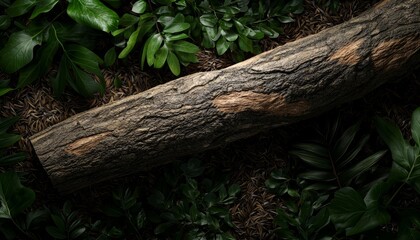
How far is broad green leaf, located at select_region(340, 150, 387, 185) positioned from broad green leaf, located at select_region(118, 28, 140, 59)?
51.1 inches

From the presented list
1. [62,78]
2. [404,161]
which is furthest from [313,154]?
[62,78]

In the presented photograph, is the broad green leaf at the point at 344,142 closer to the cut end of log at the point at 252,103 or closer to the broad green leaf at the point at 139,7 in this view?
the cut end of log at the point at 252,103

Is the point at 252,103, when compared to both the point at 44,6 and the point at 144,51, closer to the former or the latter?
the point at 144,51

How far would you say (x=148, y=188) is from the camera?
8.18 feet

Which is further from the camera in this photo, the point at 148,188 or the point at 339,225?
the point at 148,188

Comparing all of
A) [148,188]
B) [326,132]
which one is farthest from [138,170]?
[326,132]

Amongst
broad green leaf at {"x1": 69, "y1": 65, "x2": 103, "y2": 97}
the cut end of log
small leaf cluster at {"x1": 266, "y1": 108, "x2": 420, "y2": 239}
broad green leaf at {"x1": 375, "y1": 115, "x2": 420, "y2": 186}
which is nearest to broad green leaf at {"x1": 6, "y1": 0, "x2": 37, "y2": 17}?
broad green leaf at {"x1": 69, "y1": 65, "x2": 103, "y2": 97}

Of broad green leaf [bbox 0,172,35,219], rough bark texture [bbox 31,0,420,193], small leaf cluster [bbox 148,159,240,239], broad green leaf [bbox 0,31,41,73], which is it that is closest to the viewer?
rough bark texture [bbox 31,0,420,193]

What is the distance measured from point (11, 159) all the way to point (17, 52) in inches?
21.7

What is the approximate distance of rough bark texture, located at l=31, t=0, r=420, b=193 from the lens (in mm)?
2055

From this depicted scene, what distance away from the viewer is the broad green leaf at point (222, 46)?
241 cm

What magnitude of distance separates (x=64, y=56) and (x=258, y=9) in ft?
3.54

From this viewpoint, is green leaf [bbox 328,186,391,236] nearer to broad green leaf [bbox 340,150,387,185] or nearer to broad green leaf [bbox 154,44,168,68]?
broad green leaf [bbox 340,150,387,185]

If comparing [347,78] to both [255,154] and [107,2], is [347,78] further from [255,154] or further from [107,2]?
[107,2]
